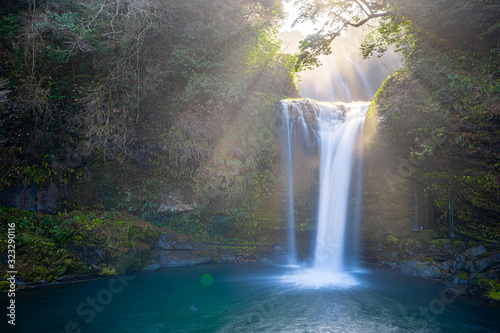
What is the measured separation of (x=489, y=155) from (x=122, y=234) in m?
10.8

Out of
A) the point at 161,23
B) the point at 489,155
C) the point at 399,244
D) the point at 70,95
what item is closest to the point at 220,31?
the point at 161,23

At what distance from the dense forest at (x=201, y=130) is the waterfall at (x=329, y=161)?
0.63m

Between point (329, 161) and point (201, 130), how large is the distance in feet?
17.2

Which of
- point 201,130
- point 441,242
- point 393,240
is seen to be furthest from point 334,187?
point 201,130

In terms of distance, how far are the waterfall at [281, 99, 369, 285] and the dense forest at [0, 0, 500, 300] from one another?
0.63 metres

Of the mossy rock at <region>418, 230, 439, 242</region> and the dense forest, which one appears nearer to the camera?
the dense forest

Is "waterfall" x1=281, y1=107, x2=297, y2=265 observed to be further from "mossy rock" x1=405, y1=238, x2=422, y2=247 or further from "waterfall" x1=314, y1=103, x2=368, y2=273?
"mossy rock" x1=405, y1=238, x2=422, y2=247

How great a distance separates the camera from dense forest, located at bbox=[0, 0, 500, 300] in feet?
26.0

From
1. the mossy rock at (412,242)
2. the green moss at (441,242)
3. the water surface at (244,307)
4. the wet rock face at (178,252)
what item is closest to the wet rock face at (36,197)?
the water surface at (244,307)

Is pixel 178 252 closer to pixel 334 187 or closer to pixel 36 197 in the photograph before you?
pixel 36 197

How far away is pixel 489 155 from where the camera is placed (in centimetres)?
736

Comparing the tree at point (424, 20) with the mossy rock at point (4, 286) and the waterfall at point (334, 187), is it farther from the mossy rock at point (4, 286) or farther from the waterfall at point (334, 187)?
the mossy rock at point (4, 286)

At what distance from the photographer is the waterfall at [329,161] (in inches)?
419

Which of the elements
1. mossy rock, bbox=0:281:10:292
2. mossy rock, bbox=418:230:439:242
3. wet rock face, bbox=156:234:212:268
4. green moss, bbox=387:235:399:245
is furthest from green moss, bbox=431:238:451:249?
mossy rock, bbox=0:281:10:292
